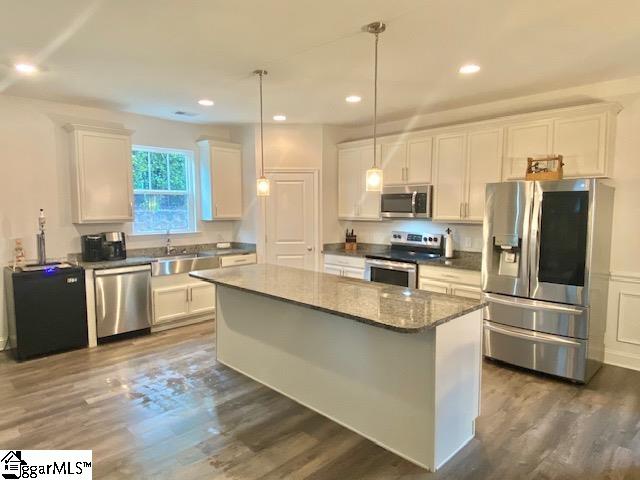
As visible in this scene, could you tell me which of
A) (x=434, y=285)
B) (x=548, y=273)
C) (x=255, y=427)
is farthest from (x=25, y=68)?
(x=548, y=273)

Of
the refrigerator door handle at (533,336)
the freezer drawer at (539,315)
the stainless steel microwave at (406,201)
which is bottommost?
the refrigerator door handle at (533,336)

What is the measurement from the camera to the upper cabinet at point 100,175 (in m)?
4.32

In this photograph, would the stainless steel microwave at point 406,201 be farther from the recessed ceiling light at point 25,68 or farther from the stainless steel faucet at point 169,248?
the recessed ceiling light at point 25,68

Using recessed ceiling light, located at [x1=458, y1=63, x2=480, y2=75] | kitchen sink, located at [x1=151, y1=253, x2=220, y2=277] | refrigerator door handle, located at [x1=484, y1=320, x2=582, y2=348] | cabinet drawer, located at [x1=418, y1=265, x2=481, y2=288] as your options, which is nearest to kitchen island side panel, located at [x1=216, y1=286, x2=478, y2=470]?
refrigerator door handle, located at [x1=484, y1=320, x2=582, y2=348]

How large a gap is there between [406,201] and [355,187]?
2.90 ft

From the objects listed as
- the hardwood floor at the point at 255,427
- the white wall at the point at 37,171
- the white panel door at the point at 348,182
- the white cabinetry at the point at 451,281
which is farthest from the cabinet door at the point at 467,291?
the white wall at the point at 37,171

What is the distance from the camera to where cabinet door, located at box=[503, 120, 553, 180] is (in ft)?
12.3

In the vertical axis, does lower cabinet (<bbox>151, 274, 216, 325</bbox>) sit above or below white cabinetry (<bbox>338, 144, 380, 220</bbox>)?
below

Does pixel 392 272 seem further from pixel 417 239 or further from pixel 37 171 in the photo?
pixel 37 171

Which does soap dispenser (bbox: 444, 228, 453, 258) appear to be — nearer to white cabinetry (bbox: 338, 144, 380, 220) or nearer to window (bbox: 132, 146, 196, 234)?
white cabinetry (bbox: 338, 144, 380, 220)

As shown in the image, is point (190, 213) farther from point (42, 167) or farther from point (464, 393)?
point (464, 393)

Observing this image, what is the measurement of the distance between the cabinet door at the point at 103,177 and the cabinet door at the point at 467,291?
3778mm

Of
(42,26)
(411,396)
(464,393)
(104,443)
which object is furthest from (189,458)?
(42,26)

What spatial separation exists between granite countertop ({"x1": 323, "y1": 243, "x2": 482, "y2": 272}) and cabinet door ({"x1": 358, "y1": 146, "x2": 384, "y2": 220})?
18.1 inches
